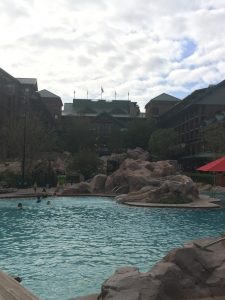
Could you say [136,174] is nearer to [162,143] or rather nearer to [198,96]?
[162,143]

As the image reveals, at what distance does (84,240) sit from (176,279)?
908 cm

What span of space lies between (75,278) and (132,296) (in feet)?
14.2

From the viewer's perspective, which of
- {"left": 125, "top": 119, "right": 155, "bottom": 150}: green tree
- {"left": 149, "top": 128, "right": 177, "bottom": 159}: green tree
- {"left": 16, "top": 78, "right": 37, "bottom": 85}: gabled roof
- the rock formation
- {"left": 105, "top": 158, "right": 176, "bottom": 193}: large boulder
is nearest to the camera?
the rock formation

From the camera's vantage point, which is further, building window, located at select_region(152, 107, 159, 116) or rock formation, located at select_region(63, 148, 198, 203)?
building window, located at select_region(152, 107, 159, 116)

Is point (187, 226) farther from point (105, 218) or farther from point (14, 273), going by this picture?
point (14, 273)

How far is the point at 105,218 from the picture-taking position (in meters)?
23.9

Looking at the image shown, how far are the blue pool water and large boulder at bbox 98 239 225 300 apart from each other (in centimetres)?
232

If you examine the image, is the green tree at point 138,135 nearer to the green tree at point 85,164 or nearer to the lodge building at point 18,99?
the lodge building at point 18,99

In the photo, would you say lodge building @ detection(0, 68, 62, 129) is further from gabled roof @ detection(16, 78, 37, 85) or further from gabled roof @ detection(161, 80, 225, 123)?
gabled roof @ detection(161, 80, 225, 123)

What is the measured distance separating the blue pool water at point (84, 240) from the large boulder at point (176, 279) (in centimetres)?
232

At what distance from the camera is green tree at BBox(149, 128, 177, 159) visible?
236ft

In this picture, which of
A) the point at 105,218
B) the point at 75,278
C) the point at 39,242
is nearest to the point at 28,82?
the point at 105,218

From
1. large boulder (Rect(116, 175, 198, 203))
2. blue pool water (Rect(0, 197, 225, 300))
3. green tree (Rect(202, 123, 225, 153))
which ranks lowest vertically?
blue pool water (Rect(0, 197, 225, 300))

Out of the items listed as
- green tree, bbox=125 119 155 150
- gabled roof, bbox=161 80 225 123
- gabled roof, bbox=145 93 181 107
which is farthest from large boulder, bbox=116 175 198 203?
gabled roof, bbox=145 93 181 107
